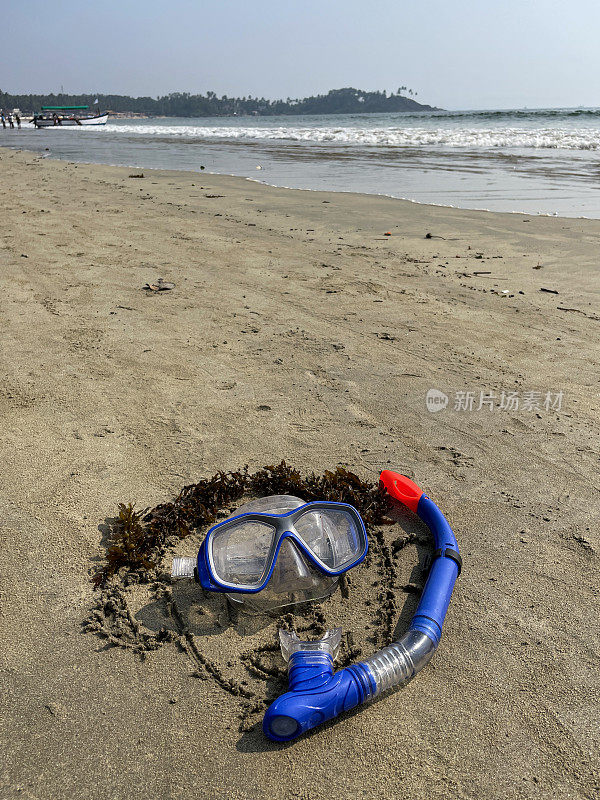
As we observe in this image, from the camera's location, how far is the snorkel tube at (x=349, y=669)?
1756mm

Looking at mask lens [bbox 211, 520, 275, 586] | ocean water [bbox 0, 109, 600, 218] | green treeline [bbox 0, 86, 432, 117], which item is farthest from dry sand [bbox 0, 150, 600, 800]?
green treeline [bbox 0, 86, 432, 117]

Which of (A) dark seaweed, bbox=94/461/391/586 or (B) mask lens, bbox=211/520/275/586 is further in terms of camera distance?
(A) dark seaweed, bbox=94/461/391/586

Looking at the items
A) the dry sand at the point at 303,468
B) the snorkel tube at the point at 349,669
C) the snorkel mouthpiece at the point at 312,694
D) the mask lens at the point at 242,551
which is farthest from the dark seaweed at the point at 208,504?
→ the snorkel mouthpiece at the point at 312,694

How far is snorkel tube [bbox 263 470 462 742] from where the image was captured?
69.1 inches

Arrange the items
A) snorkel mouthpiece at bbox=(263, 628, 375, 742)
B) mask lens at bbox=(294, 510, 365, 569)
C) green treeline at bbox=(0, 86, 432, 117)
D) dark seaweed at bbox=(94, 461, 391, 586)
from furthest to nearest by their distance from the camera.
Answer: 1. green treeline at bbox=(0, 86, 432, 117)
2. dark seaweed at bbox=(94, 461, 391, 586)
3. mask lens at bbox=(294, 510, 365, 569)
4. snorkel mouthpiece at bbox=(263, 628, 375, 742)

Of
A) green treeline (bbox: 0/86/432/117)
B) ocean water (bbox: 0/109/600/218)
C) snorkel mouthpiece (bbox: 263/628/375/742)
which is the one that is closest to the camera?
snorkel mouthpiece (bbox: 263/628/375/742)

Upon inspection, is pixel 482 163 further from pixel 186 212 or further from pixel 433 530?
pixel 433 530

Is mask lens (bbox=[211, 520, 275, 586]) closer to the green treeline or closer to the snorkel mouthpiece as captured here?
the snorkel mouthpiece

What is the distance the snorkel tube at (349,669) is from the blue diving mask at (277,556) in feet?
0.71

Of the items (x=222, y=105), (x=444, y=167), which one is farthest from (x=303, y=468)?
(x=222, y=105)

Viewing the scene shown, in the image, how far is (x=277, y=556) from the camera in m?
2.19

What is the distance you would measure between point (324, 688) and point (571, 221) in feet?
30.8

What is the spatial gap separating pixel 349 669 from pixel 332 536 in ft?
1.92

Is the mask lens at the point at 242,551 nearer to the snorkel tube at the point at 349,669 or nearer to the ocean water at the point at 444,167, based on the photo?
the snorkel tube at the point at 349,669
